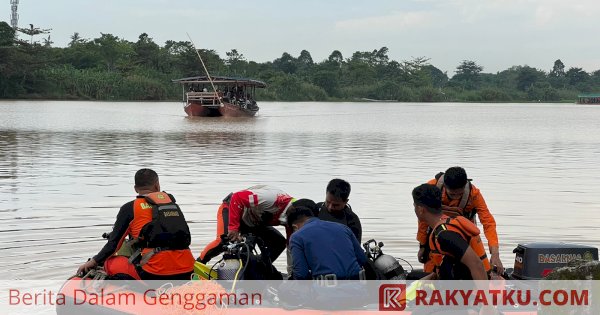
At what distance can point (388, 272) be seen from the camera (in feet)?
26.0

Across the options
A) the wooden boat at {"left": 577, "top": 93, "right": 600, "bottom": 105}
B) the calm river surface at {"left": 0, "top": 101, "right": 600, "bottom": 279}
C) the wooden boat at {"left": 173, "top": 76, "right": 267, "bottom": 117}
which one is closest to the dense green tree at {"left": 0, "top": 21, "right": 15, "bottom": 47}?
the wooden boat at {"left": 173, "top": 76, "right": 267, "bottom": 117}

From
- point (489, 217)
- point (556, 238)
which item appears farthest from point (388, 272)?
point (556, 238)

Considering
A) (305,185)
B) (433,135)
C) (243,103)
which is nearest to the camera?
(305,185)

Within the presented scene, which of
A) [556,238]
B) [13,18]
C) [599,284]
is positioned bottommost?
[556,238]

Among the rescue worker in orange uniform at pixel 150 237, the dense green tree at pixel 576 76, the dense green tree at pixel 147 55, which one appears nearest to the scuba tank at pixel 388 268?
the rescue worker in orange uniform at pixel 150 237

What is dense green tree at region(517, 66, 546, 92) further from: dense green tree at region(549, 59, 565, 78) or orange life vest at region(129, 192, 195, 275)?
orange life vest at region(129, 192, 195, 275)

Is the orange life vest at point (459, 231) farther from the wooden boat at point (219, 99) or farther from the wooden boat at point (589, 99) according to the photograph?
the wooden boat at point (589, 99)

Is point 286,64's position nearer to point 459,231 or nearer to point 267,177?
point 267,177

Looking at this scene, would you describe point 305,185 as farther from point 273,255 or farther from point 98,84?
point 98,84

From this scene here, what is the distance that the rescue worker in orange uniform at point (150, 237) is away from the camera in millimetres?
7805

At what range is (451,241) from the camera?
6.09 m

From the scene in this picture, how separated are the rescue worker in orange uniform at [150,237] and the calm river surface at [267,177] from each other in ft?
9.61

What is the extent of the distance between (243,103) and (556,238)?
172 feet

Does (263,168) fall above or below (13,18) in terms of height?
below
